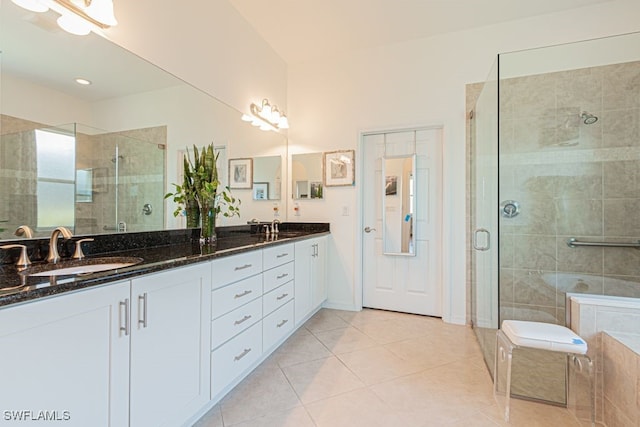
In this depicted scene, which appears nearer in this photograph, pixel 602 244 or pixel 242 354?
pixel 242 354

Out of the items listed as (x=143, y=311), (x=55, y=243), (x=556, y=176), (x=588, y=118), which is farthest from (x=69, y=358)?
(x=588, y=118)

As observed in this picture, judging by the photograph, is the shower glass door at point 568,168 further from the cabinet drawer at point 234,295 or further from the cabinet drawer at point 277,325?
the cabinet drawer at point 234,295

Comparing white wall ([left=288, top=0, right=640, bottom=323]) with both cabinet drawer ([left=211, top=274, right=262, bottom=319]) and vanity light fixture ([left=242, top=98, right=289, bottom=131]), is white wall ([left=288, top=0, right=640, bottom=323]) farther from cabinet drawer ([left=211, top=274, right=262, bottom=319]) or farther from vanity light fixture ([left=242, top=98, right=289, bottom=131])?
cabinet drawer ([left=211, top=274, right=262, bottom=319])

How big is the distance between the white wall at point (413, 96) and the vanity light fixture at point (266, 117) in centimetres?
24

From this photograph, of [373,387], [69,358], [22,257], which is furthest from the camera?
[373,387]

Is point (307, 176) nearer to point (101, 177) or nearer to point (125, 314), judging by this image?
point (101, 177)

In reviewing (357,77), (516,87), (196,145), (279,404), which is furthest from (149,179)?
(516,87)

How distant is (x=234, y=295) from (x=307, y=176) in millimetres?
1933

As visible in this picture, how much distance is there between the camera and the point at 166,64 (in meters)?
1.87

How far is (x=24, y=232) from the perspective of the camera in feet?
3.88

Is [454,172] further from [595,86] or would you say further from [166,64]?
[166,64]

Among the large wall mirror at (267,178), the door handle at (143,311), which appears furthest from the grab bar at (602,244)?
the door handle at (143,311)

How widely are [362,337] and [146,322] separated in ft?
5.96

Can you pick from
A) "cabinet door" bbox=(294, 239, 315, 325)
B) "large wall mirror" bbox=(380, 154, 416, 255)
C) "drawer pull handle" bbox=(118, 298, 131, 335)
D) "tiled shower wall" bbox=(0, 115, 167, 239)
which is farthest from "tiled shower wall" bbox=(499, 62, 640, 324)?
"tiled shower wall" bbox=(0, 115, 167, 239)
